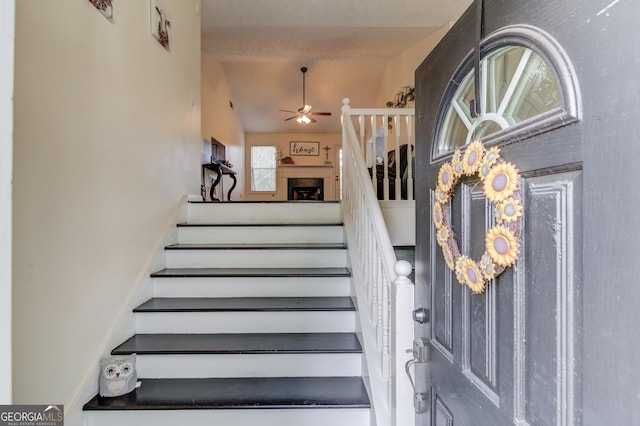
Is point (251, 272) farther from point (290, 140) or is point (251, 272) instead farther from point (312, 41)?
point (290, 140)

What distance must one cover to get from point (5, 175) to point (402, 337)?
1.16 meters

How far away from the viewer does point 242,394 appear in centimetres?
156

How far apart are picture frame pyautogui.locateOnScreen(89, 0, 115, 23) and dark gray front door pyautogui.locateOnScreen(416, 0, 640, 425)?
5.67ft

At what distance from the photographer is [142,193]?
2.06 m

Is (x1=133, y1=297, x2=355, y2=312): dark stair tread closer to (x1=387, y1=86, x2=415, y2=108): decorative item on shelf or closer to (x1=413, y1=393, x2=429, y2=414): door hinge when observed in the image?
(x1=413, y1=393, x2=429, y2=414): door hinge

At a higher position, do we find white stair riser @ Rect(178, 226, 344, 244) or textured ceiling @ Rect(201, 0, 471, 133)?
textured ceiling @ Rect(201, 0, 471, 133)

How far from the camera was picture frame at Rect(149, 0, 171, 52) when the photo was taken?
2.20 meters

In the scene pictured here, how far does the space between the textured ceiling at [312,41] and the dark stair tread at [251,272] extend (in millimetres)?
2855

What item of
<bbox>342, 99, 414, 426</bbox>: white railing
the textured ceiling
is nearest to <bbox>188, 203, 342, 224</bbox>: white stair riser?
<bbox>342, 99, 414, 426</bbox>: white railing

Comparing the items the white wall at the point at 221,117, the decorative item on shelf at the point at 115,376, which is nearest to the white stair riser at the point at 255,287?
the decorative item on shelf at the point at 115,376

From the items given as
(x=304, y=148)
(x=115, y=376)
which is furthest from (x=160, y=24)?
(x=304, y=148)

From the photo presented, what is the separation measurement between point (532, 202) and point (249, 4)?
382 cm

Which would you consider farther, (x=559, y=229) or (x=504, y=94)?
(x=504, y=94)

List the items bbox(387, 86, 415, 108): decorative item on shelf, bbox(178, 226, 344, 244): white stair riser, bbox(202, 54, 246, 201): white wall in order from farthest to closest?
bbox(202, 54, 246, 201): white wall < bbox(387, 86, 415, 108): decorative item on shelf < bbox(178, 226, 344, 244): white stair riser
